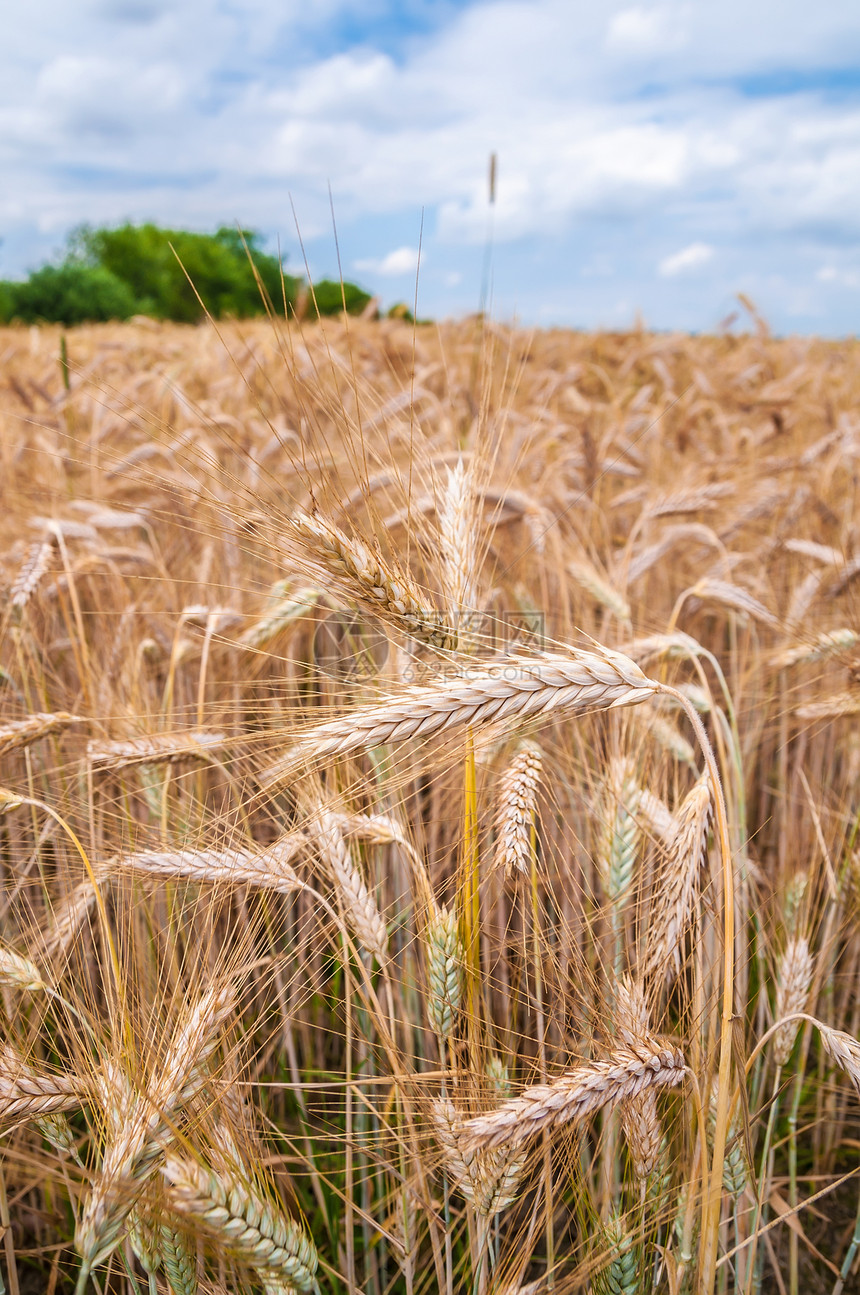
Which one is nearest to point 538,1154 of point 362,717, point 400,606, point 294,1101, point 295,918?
point 362,717

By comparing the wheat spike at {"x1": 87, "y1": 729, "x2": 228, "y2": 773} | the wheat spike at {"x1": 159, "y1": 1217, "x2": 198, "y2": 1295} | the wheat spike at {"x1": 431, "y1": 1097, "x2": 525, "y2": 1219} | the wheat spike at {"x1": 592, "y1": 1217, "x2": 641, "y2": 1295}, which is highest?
the wheat spike at {"x1": 87, "y1": 729, "x2": 228, "y2": 773}

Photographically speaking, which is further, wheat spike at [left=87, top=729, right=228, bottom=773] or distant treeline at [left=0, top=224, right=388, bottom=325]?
distant treeline at [left=0, top=224, right=388, bottom=325]

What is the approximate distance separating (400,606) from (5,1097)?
730 mm

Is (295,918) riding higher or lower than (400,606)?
lower

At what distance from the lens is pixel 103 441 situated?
3.90m

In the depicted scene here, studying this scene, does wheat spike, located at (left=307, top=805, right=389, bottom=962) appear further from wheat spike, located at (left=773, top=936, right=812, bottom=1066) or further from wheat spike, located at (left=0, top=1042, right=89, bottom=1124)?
wheat spike, located at (left=773, top=936, right=812, bottom=1066)

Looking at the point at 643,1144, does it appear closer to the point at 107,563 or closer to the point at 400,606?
the point at 400,606

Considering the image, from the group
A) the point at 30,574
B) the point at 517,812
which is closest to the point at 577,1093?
the point at 517,812

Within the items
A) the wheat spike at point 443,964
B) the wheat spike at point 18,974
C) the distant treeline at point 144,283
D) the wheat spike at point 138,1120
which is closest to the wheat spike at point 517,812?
the wheat spike at point 443,964

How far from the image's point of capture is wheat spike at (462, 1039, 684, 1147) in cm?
85

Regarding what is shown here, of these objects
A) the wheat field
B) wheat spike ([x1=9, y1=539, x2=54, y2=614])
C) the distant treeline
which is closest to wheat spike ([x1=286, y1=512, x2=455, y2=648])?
the wheat field

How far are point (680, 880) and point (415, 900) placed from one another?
16.1 inches

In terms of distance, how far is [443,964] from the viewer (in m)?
1.09

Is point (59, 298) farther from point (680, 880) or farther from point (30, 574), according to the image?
point (680, 880)
